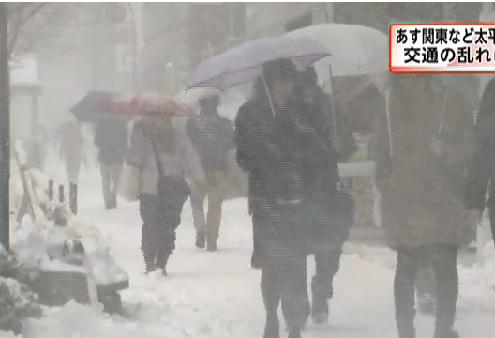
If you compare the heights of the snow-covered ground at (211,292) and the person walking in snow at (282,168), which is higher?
the person walking in snow at (282,168)

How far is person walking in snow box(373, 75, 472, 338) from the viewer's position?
2654 mm

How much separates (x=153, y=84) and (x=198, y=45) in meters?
0.28

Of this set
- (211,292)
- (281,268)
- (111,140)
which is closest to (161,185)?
(111,140)

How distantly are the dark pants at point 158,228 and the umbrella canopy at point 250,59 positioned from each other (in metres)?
0.58

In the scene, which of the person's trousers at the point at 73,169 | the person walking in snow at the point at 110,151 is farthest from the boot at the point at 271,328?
the person's trousers at the point at 73,169

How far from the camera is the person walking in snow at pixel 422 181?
2.65 meters

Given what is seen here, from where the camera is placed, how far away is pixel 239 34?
103 inches

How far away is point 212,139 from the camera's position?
2654 millimetres

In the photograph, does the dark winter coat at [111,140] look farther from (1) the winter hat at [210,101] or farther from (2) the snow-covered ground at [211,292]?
(1) the winter hat at [210,101]

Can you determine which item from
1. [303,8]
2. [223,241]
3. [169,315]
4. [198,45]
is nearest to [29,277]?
[169,315]

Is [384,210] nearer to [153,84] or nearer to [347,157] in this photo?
[347,157]

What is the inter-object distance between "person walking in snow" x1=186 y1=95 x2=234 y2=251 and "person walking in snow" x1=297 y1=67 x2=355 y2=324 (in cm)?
37

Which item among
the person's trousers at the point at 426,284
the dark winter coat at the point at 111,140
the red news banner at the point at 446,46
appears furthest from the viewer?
the person's trousers at the point at 426,284

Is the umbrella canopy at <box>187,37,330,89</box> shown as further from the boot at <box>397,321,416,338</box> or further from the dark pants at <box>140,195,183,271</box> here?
the boot at <box>397,321,416,338</box>
